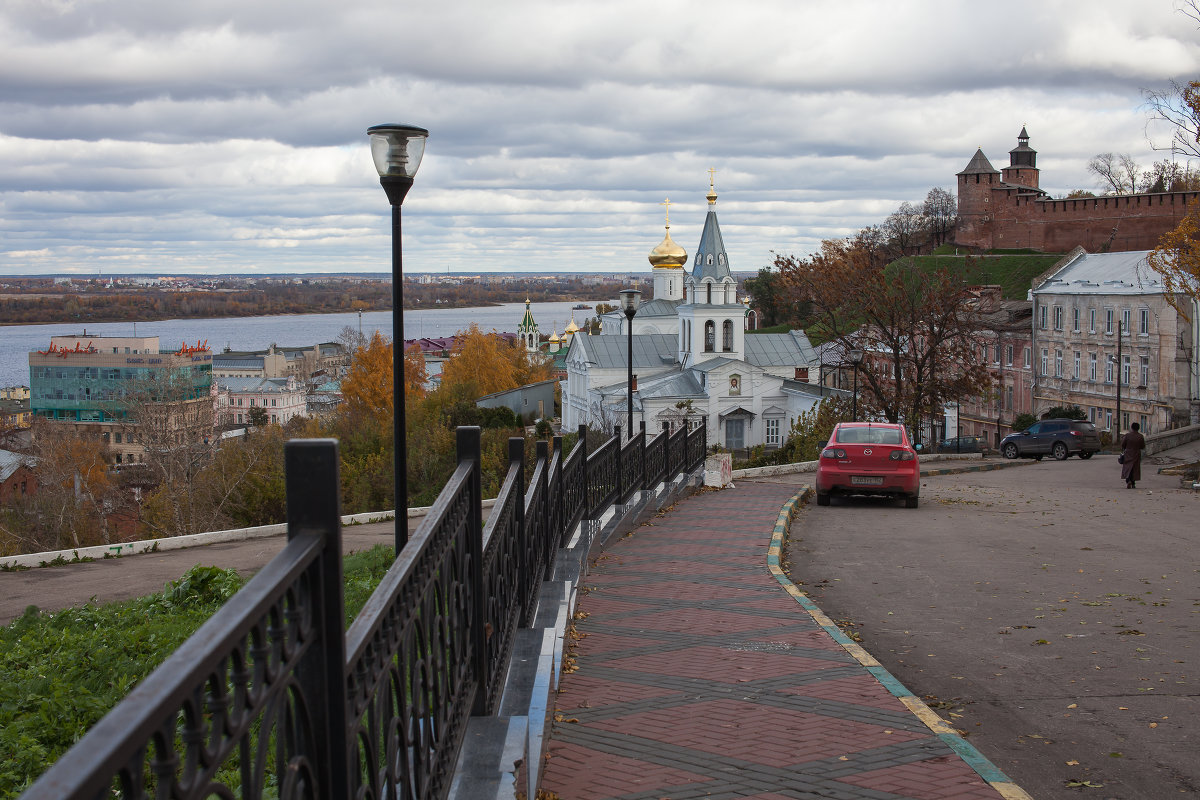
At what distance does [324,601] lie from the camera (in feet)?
6.25

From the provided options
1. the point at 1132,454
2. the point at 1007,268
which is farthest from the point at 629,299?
the point at 1007,268

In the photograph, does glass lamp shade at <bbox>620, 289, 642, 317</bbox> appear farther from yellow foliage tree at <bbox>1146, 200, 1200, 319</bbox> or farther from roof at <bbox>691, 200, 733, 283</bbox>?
roof at <bbox>691, 200, 733, 283</bbox>

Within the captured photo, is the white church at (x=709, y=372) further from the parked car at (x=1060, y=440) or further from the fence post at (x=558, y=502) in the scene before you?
the fence post at (x=558, y=502)

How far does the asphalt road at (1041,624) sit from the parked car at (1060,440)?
19.0 m

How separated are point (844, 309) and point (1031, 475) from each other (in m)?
15.3

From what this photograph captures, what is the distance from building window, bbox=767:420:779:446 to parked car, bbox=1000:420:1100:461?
2823 centimetres

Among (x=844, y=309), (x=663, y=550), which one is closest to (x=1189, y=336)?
(x=844, y=309)

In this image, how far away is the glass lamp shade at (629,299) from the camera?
73.3 feet

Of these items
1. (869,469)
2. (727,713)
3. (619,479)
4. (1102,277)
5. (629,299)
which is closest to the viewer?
(727,713)

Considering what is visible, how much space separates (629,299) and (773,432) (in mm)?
41764

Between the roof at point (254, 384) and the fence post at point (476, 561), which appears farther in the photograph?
the roof at point (254, 384)

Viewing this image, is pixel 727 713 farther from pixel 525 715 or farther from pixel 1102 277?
pixel 1102 277

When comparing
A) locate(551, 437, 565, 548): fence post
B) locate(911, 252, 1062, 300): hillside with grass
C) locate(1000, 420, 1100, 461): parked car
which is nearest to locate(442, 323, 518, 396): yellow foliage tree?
locate(911, 252, 1062, 300): hillside with grass

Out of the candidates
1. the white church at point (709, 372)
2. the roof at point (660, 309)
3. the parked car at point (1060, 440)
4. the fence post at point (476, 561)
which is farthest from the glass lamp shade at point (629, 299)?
the roof at point (660, 309)
